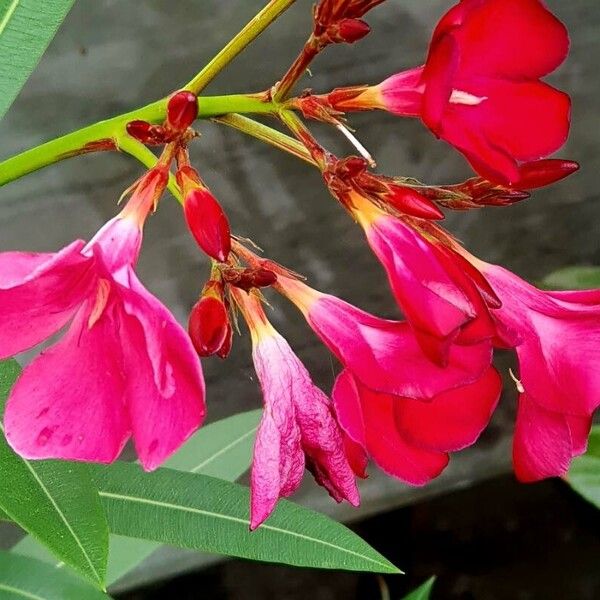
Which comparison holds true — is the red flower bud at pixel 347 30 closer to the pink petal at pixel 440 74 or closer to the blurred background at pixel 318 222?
the pink petal at pixel 440 74

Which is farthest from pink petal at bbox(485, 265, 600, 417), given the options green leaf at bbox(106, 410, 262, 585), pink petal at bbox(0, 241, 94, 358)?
green leaf at bbox(106, 410, 262, 585)

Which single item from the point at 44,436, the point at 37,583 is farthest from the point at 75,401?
the point at 37,583

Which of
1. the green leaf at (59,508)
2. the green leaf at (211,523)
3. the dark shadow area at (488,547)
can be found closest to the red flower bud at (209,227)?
the green leaf at (59,508)

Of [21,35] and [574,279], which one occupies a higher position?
[21,35]

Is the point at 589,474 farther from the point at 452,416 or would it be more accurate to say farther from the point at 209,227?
the point at 209,227

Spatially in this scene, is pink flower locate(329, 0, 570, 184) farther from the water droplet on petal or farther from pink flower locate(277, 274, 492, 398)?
the water droplet on petal
